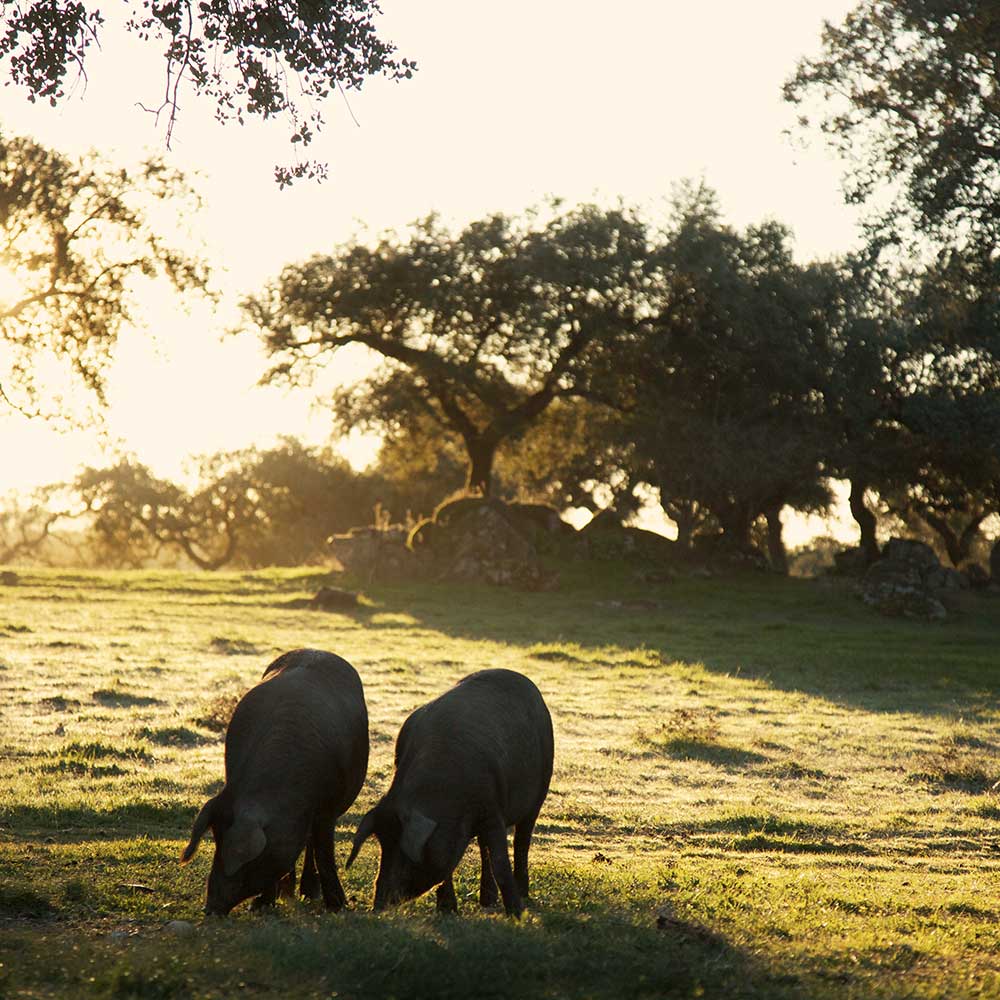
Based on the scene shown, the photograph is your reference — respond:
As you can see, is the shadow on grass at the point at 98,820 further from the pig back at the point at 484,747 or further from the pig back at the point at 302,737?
the pig back at the point at 484,747

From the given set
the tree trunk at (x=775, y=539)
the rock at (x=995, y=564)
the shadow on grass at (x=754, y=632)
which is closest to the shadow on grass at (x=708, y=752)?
the shadow on grass at (x=754, y=632)

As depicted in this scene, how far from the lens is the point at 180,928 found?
9234 mm

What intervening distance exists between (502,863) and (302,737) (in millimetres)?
1963

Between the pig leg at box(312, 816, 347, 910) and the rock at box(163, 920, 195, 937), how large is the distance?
1.30m

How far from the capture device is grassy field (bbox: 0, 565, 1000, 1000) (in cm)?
850

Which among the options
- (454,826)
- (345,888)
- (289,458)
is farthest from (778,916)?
(289,458)

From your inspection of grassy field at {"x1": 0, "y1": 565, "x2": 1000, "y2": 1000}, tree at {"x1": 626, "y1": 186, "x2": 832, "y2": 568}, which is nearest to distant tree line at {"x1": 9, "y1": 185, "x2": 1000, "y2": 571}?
tree at {"x1": 626, "y1": 186, "x2": 832, "y2": 568}

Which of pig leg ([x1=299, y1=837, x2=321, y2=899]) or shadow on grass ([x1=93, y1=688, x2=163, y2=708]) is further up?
pig leg ([x1=299, y1=837, x2=321, y2=899])

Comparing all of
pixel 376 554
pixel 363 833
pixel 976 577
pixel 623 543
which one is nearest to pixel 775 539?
pixel 976 577

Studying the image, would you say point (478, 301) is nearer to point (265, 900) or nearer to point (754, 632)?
point (754, 632)

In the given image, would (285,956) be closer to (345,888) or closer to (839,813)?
(345,888)

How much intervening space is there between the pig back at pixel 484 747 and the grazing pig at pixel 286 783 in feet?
2.12

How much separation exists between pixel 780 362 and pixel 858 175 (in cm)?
2837

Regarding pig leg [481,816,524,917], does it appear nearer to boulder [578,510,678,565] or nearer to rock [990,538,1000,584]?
boulder [578,510,678,565]
